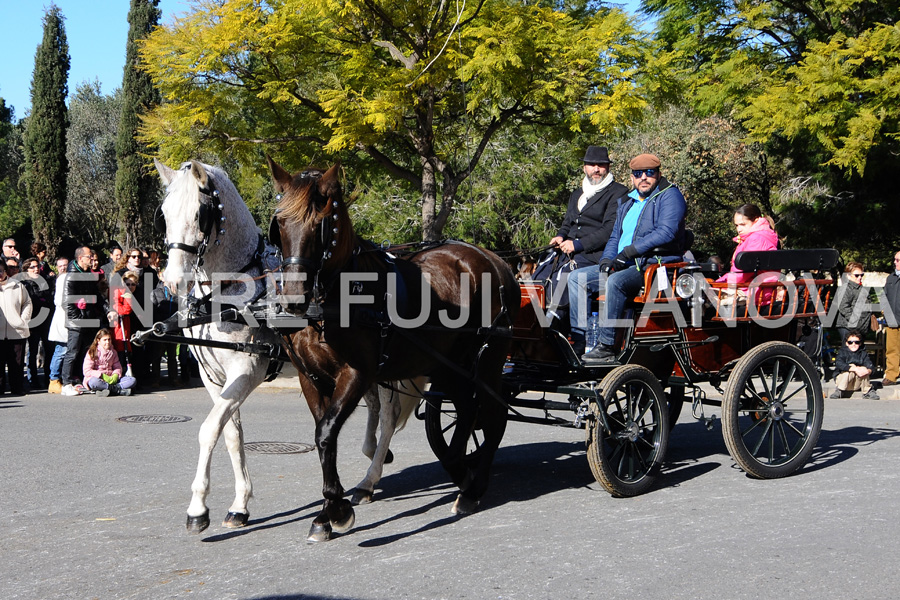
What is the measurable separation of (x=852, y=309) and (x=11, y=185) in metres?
45.5

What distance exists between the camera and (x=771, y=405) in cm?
697

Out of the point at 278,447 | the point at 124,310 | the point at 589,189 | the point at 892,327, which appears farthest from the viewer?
the point at 892,327

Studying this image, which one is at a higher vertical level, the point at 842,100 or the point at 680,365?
the point at 842,100

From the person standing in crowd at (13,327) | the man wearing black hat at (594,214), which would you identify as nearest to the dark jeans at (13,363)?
the person standing in crowd at (13,327)

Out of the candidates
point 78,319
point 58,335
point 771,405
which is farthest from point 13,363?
point 771,405

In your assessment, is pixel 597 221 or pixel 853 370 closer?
pixel 597 221

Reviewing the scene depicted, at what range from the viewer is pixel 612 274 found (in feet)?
21.6

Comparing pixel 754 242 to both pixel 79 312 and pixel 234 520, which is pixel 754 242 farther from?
pixel 79 312

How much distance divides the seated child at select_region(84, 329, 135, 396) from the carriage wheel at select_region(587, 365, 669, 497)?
782 centimetres

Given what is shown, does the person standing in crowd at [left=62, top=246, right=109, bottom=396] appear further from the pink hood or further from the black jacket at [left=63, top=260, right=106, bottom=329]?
the pink hood

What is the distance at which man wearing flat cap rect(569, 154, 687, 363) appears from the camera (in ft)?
21.6

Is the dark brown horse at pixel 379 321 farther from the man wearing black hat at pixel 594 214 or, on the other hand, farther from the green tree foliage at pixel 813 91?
the green tree foliage at pixel 813 91

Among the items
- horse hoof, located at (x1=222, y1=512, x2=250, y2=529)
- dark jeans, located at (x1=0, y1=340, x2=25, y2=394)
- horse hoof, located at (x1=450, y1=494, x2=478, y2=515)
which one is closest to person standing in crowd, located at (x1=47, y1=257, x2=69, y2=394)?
dark jeans, located at (x1=0, y1=340, x2=25, y2=394)

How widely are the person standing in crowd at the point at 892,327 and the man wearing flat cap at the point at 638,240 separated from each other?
8.23 metres
